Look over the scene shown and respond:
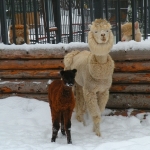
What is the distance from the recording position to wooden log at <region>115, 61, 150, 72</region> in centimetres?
523

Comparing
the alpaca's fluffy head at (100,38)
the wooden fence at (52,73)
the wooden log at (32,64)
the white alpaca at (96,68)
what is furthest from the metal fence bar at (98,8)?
the alpaca's fluffy head at (100,38)

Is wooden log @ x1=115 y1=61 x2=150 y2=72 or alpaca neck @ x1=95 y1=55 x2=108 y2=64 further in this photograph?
wooden log @ x1=115 y1=61 x2=150 y2=72

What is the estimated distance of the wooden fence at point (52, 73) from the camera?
17.3 feet

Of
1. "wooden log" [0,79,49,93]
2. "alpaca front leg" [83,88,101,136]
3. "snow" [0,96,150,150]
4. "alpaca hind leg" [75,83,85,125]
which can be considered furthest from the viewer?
"wooden log" [0,79,49,93]

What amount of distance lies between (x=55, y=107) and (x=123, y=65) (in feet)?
5.80

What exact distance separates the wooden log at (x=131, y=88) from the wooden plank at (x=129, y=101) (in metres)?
0.07

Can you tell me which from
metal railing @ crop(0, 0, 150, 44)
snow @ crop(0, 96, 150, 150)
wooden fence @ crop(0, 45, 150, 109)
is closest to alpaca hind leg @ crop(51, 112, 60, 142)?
snow @ crop(0, 96, 150, 150)

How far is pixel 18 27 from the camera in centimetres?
707

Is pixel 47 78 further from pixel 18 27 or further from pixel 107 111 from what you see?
pixel 18 27

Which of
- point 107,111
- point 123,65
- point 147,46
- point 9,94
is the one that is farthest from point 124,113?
point 9,94

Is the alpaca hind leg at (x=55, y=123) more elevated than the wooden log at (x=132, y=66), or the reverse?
the wooden log at (x=132, y=66)

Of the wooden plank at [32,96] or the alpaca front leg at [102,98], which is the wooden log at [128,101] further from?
the wooden plank at [32,96]

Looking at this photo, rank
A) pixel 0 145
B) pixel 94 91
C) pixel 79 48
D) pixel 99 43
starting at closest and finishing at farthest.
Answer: pixel 0 145
pixel 99 43
pixel 94 91
pixel 79 48

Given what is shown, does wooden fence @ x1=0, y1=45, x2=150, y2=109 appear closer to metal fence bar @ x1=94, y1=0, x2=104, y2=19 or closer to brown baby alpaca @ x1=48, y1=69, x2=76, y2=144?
metal fence bar @ x1=94, y1=0, x2=104, y2=19
